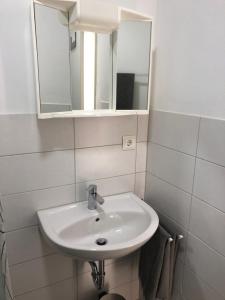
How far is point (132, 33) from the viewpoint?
48.6 inches

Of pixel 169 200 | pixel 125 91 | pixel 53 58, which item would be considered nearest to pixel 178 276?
pixel 169 200

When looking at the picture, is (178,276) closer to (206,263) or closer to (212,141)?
(206,263)

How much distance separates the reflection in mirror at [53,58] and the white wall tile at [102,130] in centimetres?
14

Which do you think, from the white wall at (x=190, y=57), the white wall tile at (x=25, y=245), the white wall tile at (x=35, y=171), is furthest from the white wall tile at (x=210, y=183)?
the white wall tile at (x=25, y=245)

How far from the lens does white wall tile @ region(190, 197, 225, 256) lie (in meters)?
1.07

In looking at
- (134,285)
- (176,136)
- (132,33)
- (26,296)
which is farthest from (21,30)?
(134,285)

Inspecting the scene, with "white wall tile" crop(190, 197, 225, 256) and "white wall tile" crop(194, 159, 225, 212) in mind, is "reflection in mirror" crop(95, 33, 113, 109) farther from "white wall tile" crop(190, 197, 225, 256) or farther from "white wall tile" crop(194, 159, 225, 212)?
"white wall tile" crop(190, 197, 225, 256)

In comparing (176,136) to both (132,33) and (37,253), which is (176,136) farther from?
(37,253)

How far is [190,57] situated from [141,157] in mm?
643

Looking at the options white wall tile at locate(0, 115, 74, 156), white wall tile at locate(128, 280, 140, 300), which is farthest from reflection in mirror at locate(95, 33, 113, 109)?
white wall tile at locate(128, 280, 140, 300)

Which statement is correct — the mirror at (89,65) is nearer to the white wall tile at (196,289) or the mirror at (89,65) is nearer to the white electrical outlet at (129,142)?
the white electrical outlet at (129,142)

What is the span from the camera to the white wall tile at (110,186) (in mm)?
1351

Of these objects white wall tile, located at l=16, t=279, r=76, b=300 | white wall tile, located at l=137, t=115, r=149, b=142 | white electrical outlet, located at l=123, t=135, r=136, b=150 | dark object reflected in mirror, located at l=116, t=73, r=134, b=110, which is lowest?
white wall tile, located at l=16, t=279, r=76, b=300

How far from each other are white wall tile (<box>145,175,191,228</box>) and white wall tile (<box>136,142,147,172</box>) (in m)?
0.08
